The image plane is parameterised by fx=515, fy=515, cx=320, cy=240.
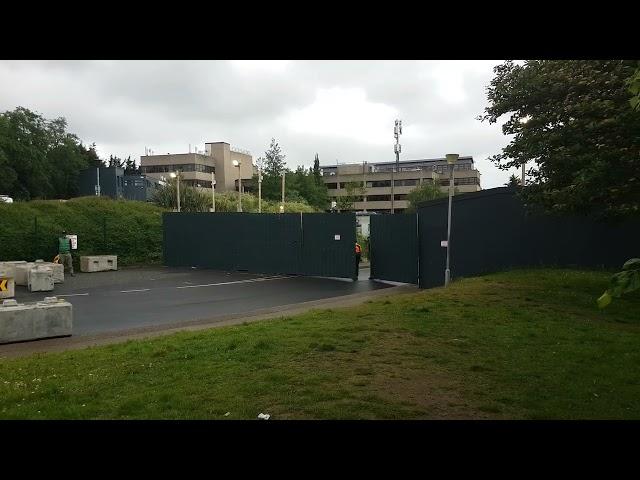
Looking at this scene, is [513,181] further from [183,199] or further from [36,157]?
[36,157]

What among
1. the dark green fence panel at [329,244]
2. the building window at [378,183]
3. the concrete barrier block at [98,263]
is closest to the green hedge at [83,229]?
the concrete barrier block at [98,263]

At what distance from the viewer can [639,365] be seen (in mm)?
5984

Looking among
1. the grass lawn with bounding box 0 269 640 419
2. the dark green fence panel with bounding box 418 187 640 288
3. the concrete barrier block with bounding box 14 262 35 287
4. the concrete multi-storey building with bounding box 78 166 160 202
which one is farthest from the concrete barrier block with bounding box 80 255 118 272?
the concrete multi-storey building with bounding box 78 166 160 202

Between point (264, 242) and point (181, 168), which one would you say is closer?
point (264, 242)

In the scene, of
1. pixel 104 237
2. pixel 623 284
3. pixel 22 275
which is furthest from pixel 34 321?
pixel 104 237

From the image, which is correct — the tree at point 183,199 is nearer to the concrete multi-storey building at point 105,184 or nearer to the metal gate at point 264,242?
the metal gate at point 264,242

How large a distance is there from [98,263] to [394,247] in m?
13.1

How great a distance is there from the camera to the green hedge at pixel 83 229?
75.3ft

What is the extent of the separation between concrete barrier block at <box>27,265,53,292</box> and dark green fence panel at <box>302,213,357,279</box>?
876 cm

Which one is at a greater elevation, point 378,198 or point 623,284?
point 378,198

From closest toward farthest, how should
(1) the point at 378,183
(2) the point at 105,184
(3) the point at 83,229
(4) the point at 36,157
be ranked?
→ (3) the point at 83,229 < (4) the point at 36,157 < (2) the point at 105,184 < (1) the point at 378,183

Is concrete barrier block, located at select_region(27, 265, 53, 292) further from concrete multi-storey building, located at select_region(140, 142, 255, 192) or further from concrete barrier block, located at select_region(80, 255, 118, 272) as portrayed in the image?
concrete multi-storey building, located at select_region(140, 142, 255, 192)

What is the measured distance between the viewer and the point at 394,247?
17.9 metres
